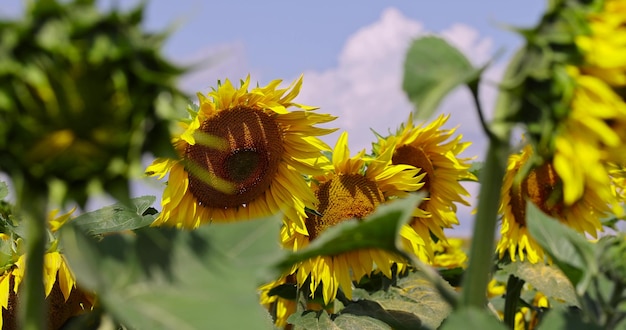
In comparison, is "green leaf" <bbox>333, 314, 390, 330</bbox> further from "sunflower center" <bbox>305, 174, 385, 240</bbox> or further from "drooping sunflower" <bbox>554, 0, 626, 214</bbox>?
"drooping sunflower" <bbox>554, 0, 626, 214</bbox>

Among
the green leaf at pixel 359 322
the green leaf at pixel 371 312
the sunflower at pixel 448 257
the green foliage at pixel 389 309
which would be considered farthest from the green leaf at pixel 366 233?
the sunflower at pixel 448 257

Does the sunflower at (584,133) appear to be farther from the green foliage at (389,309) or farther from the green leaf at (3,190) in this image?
the green leaf at (3,190)

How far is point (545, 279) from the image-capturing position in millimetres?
3889

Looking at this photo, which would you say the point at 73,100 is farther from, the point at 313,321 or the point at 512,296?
the point at 512,296

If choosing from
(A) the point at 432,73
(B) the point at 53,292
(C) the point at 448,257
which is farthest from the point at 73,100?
(C) the point at 448,257

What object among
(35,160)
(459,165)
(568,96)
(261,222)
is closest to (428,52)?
(568,96)

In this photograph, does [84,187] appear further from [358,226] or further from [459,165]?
[459,165]

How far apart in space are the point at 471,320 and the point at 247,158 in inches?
104

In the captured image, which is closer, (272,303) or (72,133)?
(72,133)

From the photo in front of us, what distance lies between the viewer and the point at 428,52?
1292 mm

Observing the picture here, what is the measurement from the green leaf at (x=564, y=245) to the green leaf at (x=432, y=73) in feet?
1.09

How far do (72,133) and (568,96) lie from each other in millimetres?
661

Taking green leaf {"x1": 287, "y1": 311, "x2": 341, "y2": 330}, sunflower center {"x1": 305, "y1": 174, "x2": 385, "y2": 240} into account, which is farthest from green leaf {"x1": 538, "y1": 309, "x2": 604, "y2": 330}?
sunflower center {"x1": 305, "y1": 174, "x2": 385, "y2": 240}

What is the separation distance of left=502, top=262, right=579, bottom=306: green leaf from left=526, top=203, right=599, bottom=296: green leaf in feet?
7.79
